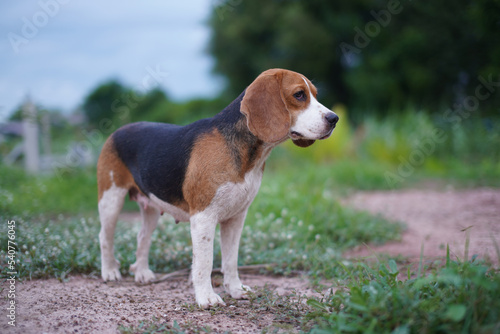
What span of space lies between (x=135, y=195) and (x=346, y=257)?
237 cm

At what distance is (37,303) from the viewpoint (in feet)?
10.1

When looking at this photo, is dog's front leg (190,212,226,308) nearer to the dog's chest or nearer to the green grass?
the dog's chest

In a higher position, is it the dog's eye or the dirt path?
the dog's eye

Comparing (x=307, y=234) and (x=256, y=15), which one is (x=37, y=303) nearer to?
(x=307, y=234)

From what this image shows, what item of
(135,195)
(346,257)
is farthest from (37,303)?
(346,257)

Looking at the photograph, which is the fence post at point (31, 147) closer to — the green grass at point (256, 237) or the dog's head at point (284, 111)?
the green grass at point (256, 237)

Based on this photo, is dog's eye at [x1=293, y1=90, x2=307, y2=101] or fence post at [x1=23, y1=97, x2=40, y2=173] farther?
fence post at [x1=23, y1=97, x2=40, y2=173]

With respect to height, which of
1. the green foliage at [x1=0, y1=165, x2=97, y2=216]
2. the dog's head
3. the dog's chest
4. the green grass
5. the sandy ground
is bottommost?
the sandy ground

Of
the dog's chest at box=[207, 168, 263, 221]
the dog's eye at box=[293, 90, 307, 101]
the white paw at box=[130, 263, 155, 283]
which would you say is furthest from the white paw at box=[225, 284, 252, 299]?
the dog's eye at box=[293, 90, 307, 101]

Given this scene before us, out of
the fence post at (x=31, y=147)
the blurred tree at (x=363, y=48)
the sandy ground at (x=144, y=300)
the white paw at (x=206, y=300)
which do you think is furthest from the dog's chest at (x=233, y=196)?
the blurred tree at (x=363, y=48)

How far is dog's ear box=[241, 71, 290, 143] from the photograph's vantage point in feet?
9.53

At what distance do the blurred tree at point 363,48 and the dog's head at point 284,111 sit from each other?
1113 centimetres

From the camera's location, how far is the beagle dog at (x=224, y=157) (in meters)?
2.95

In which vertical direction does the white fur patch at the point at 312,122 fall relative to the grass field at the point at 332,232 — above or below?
above
